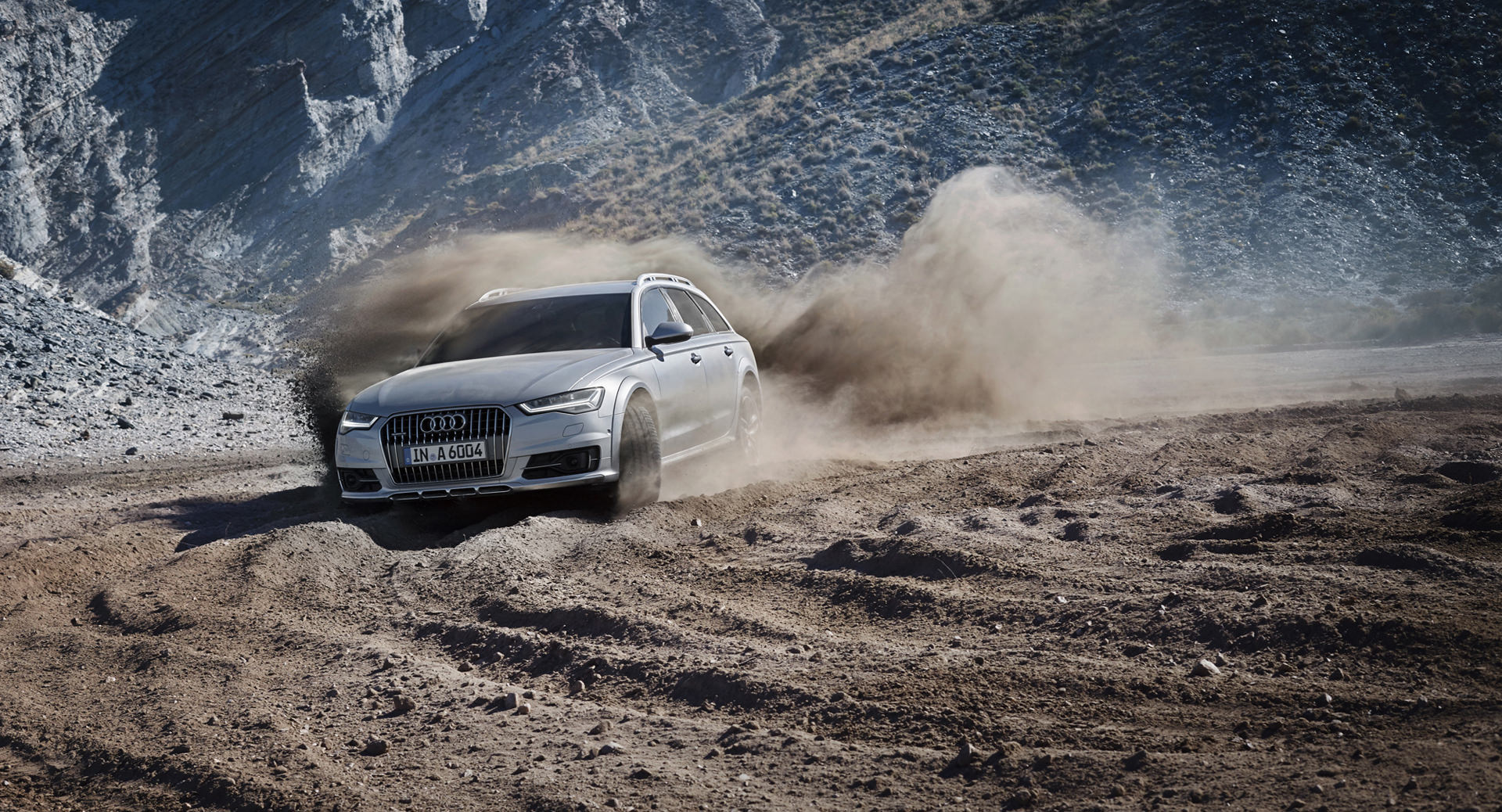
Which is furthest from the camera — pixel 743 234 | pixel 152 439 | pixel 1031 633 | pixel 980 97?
pixel 980 97

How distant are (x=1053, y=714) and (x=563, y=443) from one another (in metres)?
4.10

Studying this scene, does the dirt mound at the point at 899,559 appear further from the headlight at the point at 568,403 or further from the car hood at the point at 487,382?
the car hood at the point at 487,382

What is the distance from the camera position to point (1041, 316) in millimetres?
16438

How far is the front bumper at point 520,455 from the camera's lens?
6.98m

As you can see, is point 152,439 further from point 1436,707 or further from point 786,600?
point 1436,707

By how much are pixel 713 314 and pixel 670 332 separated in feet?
7.21

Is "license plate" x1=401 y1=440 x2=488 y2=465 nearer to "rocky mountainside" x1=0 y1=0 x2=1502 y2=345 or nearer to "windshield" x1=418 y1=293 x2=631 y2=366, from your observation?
"windshield" x1=418 y1=293 x2=631 y2=366

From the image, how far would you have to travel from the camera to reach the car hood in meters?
7.08

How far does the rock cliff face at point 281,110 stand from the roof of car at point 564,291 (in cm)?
3778

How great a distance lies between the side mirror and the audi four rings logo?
1592mm

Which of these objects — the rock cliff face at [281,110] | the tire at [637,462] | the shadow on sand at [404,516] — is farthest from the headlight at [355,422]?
the rock cliff face at [281,110]

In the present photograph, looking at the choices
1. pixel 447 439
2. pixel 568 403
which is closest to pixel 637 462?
pixel 568 403

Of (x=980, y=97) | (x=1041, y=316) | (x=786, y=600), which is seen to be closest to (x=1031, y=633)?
(x=786, y=600)

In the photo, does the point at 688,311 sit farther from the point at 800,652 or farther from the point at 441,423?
the point at 800,652
